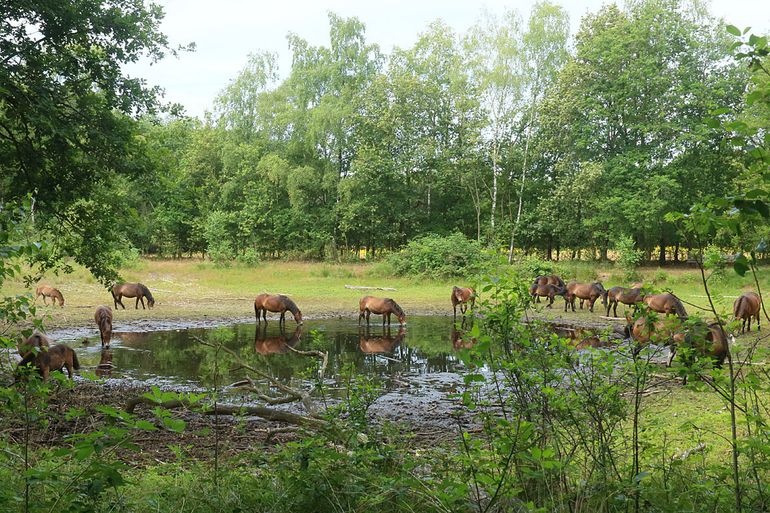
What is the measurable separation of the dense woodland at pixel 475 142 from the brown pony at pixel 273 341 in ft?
41.6

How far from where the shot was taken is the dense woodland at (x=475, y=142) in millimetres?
37656

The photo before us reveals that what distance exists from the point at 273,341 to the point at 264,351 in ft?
5.42

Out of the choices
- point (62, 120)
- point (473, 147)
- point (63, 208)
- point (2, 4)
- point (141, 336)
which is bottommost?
point (141, 336)

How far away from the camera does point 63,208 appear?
10141 millimetres

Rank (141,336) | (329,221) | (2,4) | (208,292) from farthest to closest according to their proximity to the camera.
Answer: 1. (329,221)
2. (208,292)
3. (141,336)
4. (2,4)

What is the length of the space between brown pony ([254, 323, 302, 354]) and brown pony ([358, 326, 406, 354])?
6.18 ft

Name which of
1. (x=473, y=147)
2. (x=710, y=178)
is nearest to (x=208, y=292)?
(x=473, y=147)

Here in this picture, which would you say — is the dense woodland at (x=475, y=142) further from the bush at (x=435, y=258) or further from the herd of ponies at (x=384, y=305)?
the herd of ponies at (x=384, y=305)

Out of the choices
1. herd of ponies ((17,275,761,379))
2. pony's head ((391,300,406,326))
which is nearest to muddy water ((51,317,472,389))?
pony's head ((391,300,406,326))

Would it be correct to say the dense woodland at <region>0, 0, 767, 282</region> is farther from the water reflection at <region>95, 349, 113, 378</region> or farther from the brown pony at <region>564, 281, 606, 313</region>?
the water reflection at <region>95, 349, 113, 378</region>

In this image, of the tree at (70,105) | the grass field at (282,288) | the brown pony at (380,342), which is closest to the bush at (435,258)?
the grass field at (282,288)

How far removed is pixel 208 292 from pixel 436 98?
23.0m

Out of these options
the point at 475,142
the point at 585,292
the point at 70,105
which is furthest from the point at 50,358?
the point at 475,142

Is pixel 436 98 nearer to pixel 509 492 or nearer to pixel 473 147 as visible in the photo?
pixel 473 147
